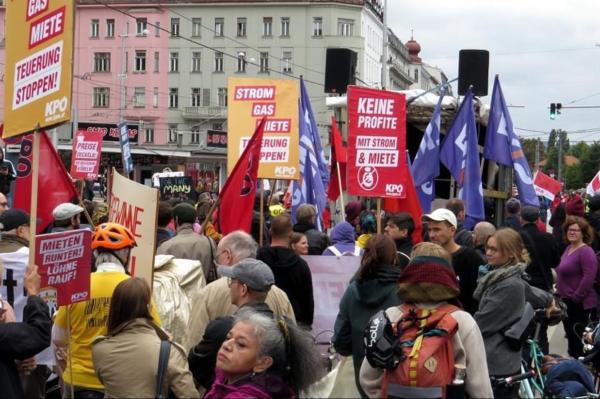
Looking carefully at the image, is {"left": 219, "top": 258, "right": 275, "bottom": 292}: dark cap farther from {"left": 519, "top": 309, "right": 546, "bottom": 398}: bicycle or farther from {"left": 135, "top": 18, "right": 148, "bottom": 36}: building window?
{"left": 135, "top": 18, "right": 148, "bottom": 36}: building window

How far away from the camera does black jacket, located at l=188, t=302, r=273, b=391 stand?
5.74 metres

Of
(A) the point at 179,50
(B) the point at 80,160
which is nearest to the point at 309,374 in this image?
(B) the point at 80,160

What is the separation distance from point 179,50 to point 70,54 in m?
86.5

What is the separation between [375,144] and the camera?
1253 cm

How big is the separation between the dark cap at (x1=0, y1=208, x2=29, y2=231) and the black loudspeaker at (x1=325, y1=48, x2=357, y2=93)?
1473cm

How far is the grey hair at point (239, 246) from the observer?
7.60 m

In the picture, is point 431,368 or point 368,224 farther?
point 368,224

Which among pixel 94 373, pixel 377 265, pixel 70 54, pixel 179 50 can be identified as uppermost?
pixel 179 50

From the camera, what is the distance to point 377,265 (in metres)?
6.84

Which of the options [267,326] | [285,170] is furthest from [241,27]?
[267,326]

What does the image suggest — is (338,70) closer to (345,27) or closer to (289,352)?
(289,352)

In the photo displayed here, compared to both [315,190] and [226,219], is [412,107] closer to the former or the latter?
[315,190]

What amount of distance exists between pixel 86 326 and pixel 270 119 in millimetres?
9182

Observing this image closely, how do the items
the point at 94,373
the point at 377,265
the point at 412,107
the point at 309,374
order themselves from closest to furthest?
the point at 309,374 → the point at 94,373 → the point at 377,265 → the point at 412,107
